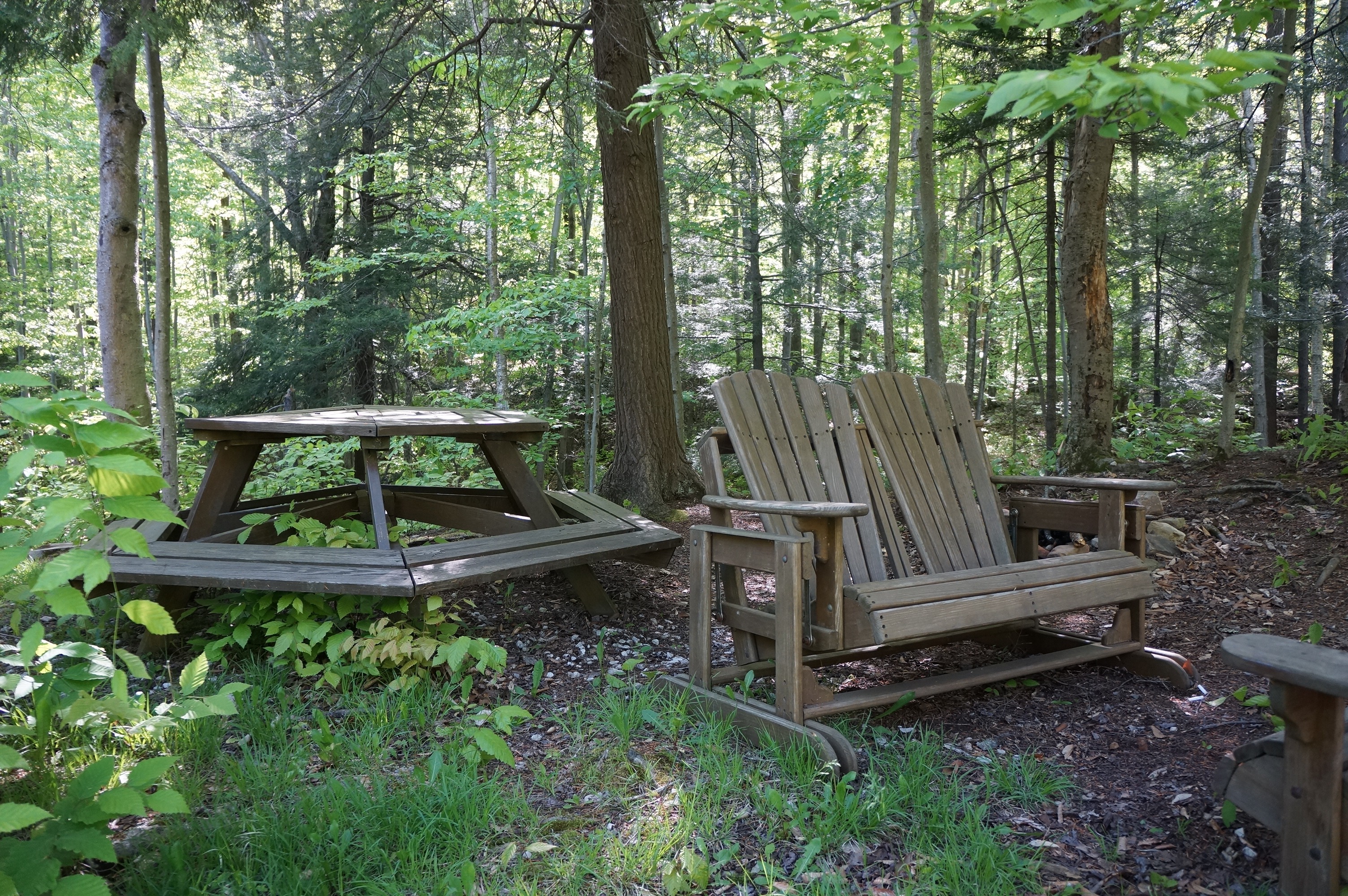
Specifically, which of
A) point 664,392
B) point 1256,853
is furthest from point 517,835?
point 664,392

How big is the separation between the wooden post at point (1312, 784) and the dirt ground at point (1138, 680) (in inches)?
7.0

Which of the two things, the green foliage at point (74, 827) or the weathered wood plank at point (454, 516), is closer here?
the green foliage at point (74, 827)

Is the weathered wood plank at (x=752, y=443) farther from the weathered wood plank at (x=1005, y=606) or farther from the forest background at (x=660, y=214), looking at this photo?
the forest background at (x=660, y=214)

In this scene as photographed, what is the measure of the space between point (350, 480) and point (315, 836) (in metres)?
6.46

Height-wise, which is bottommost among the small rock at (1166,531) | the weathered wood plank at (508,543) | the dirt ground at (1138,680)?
the dirt ground at (1138,680)

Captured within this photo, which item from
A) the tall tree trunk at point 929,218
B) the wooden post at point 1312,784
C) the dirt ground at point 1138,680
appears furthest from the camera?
the tall tree trunk at point 929,218

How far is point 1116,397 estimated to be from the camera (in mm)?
15633

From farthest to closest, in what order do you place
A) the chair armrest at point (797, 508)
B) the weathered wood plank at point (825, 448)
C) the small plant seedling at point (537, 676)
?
the weathered wood plank at point (825, 448)
the small plant seedling at point (537, 676)
the chair armrest at point (797, 508)

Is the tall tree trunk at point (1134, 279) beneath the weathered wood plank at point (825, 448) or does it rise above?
above

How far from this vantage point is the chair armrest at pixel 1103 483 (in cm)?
276

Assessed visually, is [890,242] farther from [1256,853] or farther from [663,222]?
[1256,853]

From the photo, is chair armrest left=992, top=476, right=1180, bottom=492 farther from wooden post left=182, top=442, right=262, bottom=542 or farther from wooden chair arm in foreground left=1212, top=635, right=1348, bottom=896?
wooden post left=182, top=442, right=262, bottom=542

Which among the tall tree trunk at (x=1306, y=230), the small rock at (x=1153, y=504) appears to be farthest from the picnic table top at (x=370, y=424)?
the tall tree trunk at (x=1306, y=230)

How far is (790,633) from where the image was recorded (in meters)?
2.31
